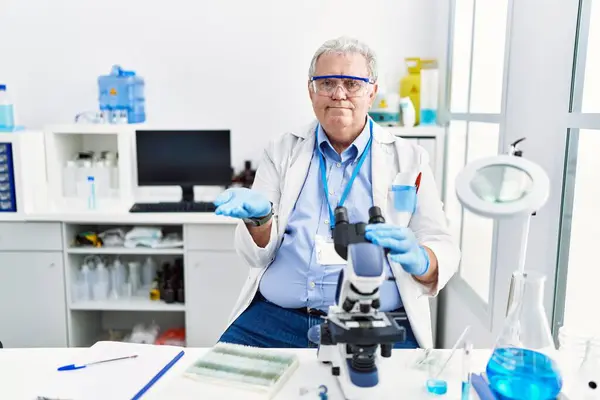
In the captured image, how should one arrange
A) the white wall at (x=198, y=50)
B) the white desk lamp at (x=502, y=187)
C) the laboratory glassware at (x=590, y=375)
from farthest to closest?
1. the white wall at (x=198, y=50)
2. the laboratory glassware at (x=590, y=375)
3. the white desk lamp at (x=502, y=187)

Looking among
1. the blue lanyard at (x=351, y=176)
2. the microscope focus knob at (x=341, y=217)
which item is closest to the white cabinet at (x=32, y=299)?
the blue lanyard at (x=351, y=176)

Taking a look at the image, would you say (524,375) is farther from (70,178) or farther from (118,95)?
(70,178)

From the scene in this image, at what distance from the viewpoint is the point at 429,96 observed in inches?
119

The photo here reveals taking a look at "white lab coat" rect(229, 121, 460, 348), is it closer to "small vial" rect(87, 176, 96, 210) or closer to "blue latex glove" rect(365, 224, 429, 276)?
"blue latex glove" rect(365, 224, 429, 276)

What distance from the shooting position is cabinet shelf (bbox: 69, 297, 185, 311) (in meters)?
2.94

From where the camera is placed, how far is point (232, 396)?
43.6 inches

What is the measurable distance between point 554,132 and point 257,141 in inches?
76.2

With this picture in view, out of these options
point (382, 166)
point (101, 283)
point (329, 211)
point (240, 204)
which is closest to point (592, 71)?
point (382, 166)

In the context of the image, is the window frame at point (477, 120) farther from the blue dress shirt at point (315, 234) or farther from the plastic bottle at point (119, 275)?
the plastic bottle at point (119, 275)

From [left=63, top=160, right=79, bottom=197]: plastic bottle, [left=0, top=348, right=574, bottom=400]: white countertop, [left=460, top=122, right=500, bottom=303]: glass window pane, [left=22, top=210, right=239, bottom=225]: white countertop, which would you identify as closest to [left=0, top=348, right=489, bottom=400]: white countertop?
[left=0, top=348, right=574, bottom=400]: white countertop

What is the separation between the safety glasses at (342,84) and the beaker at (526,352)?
33.8 inches

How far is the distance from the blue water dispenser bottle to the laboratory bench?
0.61 metres

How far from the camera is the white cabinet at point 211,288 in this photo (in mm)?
2900

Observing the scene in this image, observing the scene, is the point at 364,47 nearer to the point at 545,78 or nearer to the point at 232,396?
the point at 545,78
